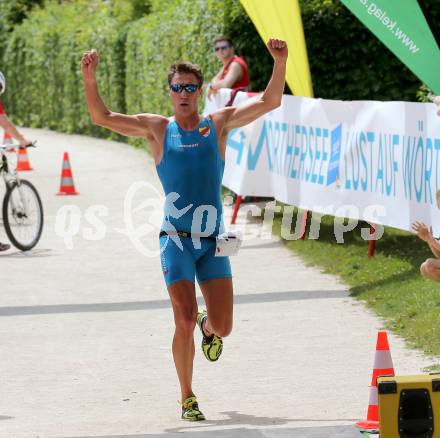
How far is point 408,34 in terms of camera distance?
11805 mm

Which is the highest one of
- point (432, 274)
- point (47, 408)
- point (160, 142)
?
point (160, 142)

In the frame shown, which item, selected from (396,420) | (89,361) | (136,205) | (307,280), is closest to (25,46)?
(136,205)

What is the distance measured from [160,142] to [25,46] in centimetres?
3232

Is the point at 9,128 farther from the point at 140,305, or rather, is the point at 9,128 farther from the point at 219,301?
the point at 219,301

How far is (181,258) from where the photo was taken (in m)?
8.07

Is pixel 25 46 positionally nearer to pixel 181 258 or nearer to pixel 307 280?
pixel 307 280

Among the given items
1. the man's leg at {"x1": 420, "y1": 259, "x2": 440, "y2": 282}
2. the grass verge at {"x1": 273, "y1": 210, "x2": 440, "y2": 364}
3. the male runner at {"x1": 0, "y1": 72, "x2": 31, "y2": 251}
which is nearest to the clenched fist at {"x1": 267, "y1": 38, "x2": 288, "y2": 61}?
the man's leg at {"x1": 420, "y1": 259, "x2": 440, "y2": 282}

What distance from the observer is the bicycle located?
14836 mm

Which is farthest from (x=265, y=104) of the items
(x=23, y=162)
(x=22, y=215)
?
(x=23, y=162)

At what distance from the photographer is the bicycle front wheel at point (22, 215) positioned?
14930 millimetres

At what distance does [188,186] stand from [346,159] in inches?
221

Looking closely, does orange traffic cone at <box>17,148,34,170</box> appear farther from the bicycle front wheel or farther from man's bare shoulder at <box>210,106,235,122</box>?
man's bare shoulder at <box>210,106,235,122</box>

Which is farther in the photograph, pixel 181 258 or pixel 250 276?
pixel 250 276

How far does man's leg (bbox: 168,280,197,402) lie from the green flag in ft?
14.1
